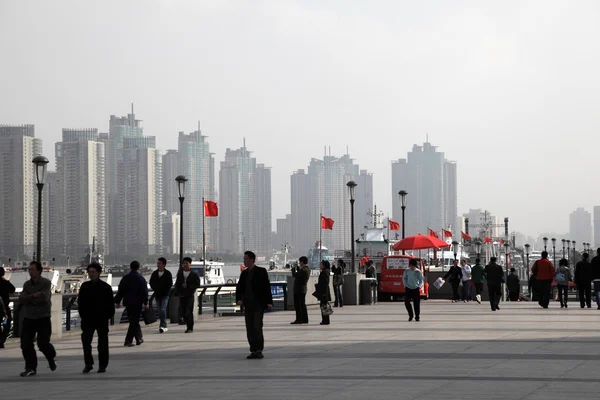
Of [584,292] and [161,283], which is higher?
[161,283]

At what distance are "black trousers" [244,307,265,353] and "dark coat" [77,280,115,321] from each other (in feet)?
7.56

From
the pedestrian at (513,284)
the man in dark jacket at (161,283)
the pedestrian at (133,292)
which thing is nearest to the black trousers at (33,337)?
the pedestrian at (133,292)

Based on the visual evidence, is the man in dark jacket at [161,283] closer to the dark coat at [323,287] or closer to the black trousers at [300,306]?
the black trousers at [300,306]

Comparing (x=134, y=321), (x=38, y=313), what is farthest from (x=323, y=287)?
(x=38, y=313)

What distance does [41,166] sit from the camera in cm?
2530

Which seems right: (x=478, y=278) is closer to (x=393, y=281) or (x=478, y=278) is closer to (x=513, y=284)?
(x=393, y=281)

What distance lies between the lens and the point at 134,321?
18453mm

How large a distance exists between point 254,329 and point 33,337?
3301mm

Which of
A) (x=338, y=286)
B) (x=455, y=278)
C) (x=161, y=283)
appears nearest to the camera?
(x=161, y=283)

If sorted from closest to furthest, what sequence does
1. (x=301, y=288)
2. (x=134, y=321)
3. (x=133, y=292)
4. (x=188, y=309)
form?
1. (x=133, y=292)
2. (x=134, y=321)
3. (x=188, y=309)
4. (x=301, y=288)

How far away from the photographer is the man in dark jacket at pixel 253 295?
15859 millimetres

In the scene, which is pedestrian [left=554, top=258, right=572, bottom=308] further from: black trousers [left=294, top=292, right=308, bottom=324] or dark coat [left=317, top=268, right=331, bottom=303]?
black trousers [left=294, top=292, right=308, bottom=324]

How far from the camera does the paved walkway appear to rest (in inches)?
458

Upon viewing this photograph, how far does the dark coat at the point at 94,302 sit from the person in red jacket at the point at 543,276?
54.8 feet
